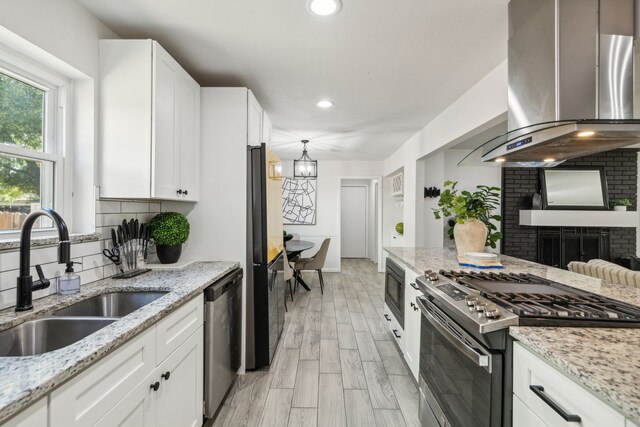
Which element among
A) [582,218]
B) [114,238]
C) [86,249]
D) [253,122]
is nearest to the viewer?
[86,249]

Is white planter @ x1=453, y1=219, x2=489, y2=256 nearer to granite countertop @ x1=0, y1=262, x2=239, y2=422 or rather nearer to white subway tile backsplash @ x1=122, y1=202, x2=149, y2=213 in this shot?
granite countertop @ x1=0, y1=262, x2=239, y2=422

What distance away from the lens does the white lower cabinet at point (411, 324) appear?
78.6 inches

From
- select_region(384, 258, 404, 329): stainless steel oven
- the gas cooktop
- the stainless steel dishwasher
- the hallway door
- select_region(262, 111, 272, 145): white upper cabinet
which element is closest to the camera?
the gas cooktop

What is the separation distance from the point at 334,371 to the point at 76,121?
2.49 metres

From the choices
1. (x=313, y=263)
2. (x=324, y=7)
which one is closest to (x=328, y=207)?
(x=313, y=263)

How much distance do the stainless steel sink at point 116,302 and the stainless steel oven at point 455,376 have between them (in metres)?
1.45

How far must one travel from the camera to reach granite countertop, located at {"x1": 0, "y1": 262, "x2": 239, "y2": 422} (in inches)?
26.5

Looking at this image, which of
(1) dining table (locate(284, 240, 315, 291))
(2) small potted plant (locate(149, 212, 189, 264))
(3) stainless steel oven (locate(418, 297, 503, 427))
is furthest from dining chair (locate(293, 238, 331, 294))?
(3) stainless steel oven (locate(418, 297, 503, 427))

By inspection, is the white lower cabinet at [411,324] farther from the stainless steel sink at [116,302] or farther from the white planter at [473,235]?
the stainless steel sink at [116,302]

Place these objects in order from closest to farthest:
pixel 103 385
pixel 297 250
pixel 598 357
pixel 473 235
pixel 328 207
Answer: pixel 598 357
pixel 103 385
pixel 473 235
pixel 297 250
pixel 328 207

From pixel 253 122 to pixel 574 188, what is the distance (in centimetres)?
516

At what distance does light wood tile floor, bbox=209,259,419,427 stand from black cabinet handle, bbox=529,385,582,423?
1.21m

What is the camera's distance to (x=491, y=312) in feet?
3.54

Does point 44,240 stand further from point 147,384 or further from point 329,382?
point 329,382
